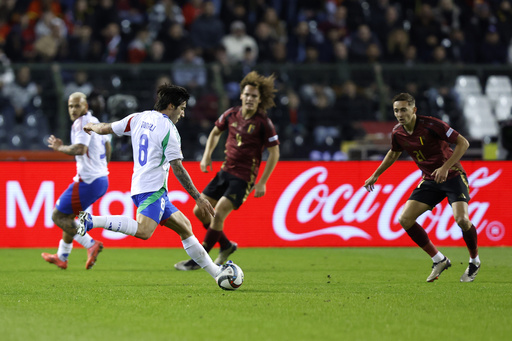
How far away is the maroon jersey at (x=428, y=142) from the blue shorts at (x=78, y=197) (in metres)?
3.60

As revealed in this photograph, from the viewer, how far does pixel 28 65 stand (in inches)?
591

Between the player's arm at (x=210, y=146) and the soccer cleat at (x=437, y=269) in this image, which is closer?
the soccer cleat at (x=437, y=269)

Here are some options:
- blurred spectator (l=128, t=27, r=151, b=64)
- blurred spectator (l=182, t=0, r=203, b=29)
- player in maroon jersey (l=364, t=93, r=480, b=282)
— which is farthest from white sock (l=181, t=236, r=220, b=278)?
blurred spectator (l=182, t=0, r=203, b=29)

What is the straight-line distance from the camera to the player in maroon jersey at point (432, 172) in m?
8.59

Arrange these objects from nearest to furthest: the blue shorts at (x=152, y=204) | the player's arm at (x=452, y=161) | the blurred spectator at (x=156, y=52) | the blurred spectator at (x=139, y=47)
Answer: the blue shorts at (x=152, y=204) < the player's arm at (x=452, y=161) < the blurred spectator at (x=156, y=52) < the blurred spectator at (x=139, y=47)

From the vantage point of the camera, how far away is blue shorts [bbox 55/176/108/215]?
962cm

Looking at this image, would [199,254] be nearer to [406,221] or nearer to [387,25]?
[406,221]

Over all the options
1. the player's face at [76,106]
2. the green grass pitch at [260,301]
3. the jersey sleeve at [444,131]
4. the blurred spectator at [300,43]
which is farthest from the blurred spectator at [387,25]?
the player's face at [76,106]

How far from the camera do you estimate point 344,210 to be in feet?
43.1

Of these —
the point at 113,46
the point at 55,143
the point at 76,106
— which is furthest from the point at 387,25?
the point at 55,143

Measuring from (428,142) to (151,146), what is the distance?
3129mm

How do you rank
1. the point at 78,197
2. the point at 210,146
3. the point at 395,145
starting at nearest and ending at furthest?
the point at 395,145, the point at 78,197, the point at 210,146

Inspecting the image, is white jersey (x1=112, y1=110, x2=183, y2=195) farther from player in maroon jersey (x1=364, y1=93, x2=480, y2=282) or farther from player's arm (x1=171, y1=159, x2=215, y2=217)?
player in maroon jersey (x1=364, y1=93, x2=480, y2=282)

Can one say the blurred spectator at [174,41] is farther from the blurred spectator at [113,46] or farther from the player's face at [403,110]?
the player's face at [403,110]
